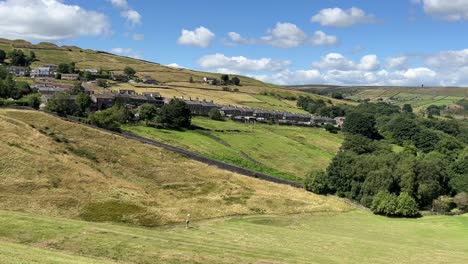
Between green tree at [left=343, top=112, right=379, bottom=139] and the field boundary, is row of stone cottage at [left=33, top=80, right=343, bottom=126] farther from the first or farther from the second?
the field boundary

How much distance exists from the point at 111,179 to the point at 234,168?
28825 millimetres

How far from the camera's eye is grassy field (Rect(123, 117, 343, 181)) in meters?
110

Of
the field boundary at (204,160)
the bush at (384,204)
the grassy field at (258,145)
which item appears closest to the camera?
the bush at (384,204)

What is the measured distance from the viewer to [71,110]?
110000 mm

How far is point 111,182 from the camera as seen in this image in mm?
66688

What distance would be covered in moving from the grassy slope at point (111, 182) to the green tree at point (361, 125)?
102811mm

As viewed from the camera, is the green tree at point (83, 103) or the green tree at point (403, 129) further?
the green tree at point (403, 129)

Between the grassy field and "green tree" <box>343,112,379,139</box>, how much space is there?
24471mm

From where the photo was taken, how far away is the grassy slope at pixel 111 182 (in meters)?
54.7

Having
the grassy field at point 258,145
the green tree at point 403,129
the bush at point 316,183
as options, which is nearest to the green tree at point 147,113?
the grassy field at point 258,145

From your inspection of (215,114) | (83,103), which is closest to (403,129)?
(215,114)

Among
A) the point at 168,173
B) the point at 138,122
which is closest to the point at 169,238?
the point at 168,173

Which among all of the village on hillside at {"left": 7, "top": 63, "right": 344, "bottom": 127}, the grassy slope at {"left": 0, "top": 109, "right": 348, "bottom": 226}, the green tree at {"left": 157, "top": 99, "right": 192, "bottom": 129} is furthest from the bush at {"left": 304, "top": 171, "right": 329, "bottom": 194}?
the village on hillside at {"left": 7, "top": 63, "right": 344, "bottom": 127}

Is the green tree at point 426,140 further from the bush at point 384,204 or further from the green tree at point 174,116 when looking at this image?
the bush at point 384,204
